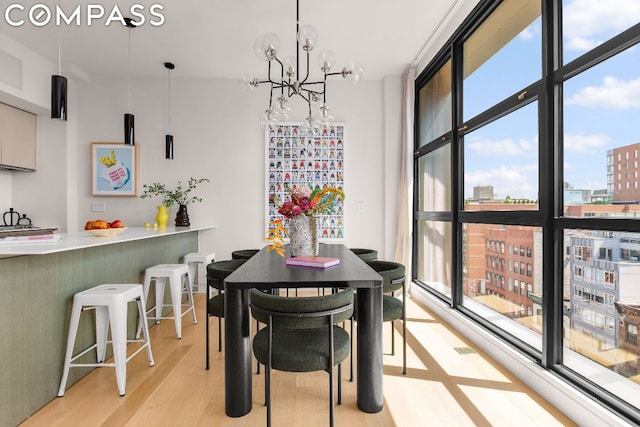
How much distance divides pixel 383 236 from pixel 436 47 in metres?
2.37

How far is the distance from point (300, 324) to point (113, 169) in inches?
163

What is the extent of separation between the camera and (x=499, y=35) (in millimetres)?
2811

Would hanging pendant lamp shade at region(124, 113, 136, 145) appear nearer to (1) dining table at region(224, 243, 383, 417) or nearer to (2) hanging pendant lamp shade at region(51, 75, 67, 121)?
(2) hanging pendant lamp shade at region(51, 75, 67, 121)

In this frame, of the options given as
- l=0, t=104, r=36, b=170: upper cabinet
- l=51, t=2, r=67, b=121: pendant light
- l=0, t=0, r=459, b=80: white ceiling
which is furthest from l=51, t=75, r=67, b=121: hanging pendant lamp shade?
l=0, t=104, r=36, b=170: upper cabinet

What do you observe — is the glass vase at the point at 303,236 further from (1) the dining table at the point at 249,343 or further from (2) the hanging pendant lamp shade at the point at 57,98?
(2) the hanging pendant lamp shade at the point at 57,98

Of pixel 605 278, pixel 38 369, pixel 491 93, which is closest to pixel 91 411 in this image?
pixel 38 369

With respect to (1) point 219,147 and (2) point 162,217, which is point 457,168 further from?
A: (2) point 162,217

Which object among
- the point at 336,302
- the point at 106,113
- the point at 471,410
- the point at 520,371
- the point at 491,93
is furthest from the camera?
the point at 106,113

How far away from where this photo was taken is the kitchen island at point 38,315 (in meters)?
1.78

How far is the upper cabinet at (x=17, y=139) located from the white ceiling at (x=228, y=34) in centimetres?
77

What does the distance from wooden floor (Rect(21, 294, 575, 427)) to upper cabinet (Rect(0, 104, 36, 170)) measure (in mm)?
2965

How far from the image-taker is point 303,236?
2.41m

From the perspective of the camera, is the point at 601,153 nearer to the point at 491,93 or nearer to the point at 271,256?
the point at 491,93

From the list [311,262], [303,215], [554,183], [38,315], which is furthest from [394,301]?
[38,315]
